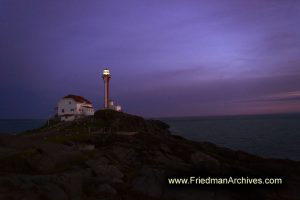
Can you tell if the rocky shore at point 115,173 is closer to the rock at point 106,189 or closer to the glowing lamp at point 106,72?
the rock at point 106,189

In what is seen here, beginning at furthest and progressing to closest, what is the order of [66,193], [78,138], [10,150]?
[78,138] < [10,150] < [66,193]

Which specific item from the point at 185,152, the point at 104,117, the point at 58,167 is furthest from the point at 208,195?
the point at 104,117

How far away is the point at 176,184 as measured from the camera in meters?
23.8

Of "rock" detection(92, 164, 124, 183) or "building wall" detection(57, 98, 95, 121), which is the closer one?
"rock" detection(92, 164, 124, 183)

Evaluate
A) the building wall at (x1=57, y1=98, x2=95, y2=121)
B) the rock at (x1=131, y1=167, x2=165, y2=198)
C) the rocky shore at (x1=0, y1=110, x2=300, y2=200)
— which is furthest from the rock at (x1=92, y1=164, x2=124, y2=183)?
the building wall at (x1=57, y1=98, x2=95, y2=121)

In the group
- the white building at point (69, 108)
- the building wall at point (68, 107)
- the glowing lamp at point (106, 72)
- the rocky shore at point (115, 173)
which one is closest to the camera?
the rocky shore at point (115, 173)

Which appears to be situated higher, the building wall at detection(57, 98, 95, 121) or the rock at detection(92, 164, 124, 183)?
the building wall at detection(57, 98, 95, 121)

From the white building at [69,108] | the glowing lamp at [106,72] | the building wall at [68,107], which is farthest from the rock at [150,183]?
the glowing lamp at [106,72]

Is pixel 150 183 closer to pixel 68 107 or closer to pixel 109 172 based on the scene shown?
pixel 109 172

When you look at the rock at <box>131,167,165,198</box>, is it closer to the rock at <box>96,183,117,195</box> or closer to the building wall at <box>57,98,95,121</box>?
the rock at <box>96,183,117,195</box>

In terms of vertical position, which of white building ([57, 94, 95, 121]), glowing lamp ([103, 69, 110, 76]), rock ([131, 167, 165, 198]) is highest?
glowing lamp ([103, 69, 110, 76])

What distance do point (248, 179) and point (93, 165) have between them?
13.4 meters

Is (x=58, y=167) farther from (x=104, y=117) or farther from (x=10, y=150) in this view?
(x=104, y=117)

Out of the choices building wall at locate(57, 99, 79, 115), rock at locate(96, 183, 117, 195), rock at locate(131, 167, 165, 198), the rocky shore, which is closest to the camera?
the rocky shore
